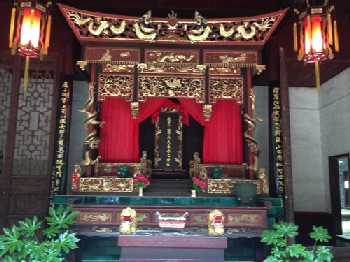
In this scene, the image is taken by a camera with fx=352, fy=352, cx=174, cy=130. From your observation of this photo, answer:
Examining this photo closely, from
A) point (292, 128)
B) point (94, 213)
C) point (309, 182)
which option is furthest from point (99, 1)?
point (309, 182)

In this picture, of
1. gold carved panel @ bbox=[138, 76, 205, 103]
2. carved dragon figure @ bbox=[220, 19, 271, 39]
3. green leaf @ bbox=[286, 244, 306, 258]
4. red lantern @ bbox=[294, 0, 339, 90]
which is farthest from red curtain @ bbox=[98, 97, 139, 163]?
green leaf @ bbox=[286, 244, 306, 258]

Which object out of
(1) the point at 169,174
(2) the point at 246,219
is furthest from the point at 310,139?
(2) the point at 246,219

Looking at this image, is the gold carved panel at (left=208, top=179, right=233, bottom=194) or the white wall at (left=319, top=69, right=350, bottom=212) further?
the white wall at (left=319, top=69, right=350, bottom=212)

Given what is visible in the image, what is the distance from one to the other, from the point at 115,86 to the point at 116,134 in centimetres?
87

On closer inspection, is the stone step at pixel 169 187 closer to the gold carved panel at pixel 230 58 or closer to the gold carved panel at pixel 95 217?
the gold carved panel at pixel 95 217

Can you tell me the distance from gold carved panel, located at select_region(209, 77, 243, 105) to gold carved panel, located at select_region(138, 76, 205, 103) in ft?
0.52

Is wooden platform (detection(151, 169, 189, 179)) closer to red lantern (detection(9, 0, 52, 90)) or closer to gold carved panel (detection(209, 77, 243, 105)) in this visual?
gold carved panel (detection(209, 77, 243, 105))

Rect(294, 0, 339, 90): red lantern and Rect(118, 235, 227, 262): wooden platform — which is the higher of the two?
Rect(294, 0, 339, 90): red lantern

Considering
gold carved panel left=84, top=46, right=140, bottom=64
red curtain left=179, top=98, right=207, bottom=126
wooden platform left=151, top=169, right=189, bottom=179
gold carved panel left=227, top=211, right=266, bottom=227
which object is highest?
gold carved panel left=84, top=46, right=140, bottom=64

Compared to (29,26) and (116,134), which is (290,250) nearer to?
(116,134)

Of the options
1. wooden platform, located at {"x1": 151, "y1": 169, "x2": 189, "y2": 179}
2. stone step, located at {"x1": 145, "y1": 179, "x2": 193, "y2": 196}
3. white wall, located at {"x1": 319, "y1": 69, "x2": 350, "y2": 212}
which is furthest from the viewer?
wooden platform, located at {"x1": 151, "y1": 169, "x2": 189, "y2": 179}

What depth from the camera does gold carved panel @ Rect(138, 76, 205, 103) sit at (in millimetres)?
5945

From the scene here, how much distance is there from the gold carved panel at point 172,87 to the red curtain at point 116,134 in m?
0.60

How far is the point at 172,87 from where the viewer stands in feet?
19.5
